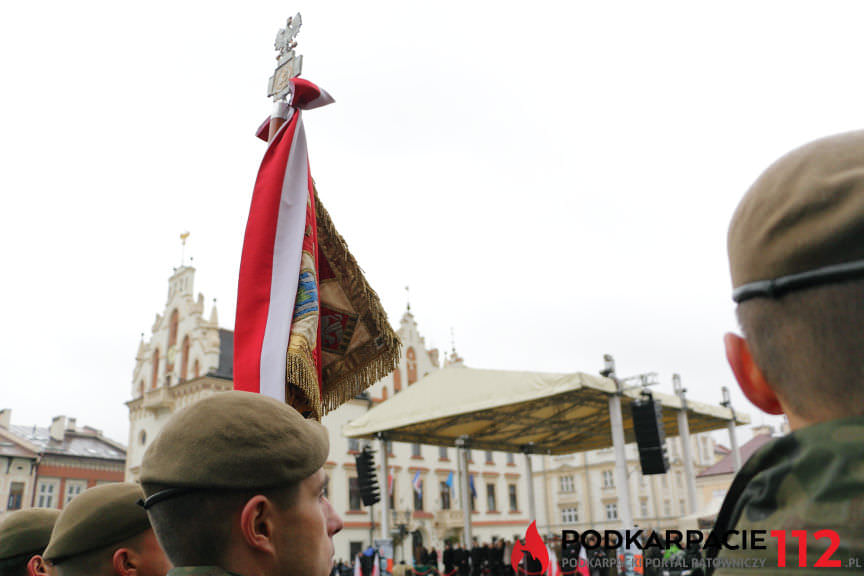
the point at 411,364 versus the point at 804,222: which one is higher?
the point at 411,364

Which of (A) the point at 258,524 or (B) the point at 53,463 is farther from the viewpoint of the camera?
(B) the point at 53,463

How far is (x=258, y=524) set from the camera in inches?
49.3

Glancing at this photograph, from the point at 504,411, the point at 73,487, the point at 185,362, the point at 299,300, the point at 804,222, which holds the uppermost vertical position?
the point at 185,362

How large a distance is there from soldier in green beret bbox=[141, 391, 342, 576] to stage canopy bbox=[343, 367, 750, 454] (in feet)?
36.3

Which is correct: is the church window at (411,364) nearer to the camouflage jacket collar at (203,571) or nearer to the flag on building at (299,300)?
the flag on building at (299,300)

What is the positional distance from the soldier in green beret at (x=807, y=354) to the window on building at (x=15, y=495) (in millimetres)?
40741

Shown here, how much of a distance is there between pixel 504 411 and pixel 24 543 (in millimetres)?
13088

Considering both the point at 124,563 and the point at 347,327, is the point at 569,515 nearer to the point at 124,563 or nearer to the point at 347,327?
the point at 347,327

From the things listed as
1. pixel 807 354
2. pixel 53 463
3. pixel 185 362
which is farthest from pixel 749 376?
pixel 53 463

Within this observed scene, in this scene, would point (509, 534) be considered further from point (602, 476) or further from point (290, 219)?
point (290, 219)

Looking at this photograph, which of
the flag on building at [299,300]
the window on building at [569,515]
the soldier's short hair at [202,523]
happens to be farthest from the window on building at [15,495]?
the soldier's short hair at [202,523]

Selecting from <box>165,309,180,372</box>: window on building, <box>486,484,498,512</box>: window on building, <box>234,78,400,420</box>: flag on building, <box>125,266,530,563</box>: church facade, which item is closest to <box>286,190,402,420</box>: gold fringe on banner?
<box>234,78,400,420</box>: flag on building

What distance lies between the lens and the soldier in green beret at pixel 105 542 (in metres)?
1.80

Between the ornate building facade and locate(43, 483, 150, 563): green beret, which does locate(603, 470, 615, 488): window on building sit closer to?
the ornate building facade
